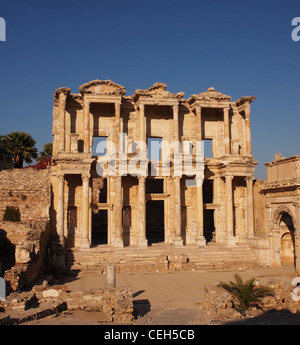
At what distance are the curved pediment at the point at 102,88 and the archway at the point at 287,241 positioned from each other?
12866mm

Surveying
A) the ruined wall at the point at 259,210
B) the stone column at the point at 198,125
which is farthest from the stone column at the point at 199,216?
the ruined wall at the point at 259,210

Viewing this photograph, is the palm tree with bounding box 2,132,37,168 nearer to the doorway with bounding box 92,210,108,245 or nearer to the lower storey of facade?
the doorway with bounding box 92,210,108,245

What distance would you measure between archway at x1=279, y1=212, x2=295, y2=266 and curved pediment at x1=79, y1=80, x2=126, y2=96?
42.2ft

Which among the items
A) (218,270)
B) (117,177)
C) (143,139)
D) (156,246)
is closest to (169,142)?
(143,139)

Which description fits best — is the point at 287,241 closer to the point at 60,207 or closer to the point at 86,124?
the point at 60,207

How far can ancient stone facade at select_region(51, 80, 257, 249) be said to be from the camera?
→ 79.5 feet

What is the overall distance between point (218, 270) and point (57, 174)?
11146 millimetres

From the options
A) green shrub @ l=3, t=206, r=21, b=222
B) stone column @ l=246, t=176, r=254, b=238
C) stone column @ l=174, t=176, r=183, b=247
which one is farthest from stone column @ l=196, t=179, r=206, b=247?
green shrub @ l=3, t=206, r=21, b=222

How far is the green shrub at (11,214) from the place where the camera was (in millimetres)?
24672

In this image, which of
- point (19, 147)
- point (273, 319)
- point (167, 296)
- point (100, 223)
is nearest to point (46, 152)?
point (19, 147)

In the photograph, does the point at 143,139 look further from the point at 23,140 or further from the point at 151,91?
the point at 23,140

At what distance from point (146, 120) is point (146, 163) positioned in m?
3.65

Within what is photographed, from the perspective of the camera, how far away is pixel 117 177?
24219mm

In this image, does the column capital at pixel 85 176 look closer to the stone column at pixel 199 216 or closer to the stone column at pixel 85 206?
the stone column at pixel 85 206
